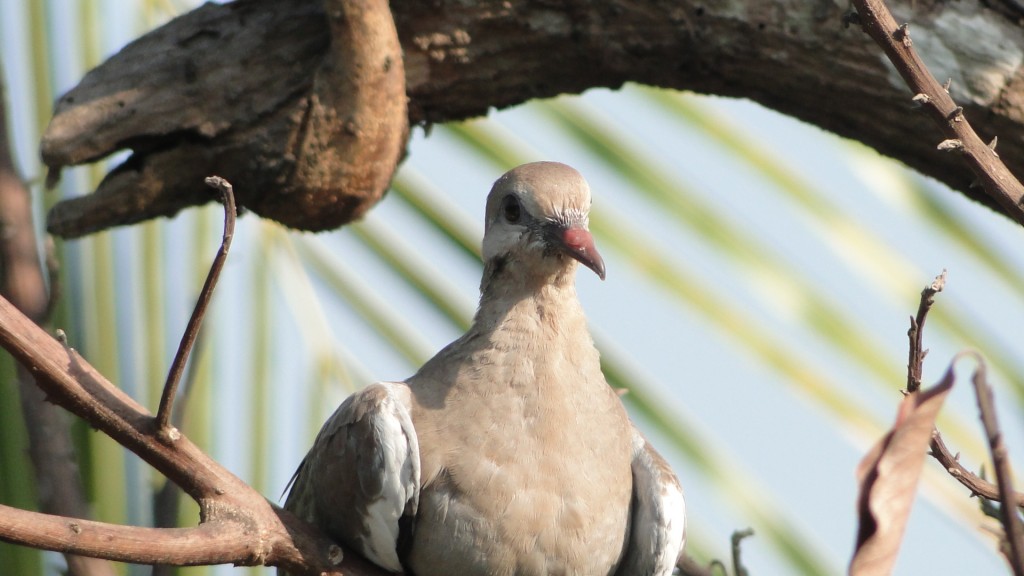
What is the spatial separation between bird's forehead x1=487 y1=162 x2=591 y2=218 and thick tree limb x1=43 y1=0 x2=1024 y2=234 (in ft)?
1.11

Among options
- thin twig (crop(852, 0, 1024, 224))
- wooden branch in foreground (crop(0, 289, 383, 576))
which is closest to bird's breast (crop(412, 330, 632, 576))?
wooden branch in foreground (crop(0, 289, 383, 576))

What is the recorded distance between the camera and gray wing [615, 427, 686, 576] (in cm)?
323

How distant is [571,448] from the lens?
314cm

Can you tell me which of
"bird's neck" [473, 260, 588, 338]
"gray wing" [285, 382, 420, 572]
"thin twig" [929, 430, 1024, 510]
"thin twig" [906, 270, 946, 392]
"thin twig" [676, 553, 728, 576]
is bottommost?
"thin twig" [676, 553, 728, 576]

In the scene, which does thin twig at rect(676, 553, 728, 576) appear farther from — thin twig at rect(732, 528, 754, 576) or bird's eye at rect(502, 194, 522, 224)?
bird's eye at rect(502, 194, 522, 224)

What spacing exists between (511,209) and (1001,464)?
2.13 m

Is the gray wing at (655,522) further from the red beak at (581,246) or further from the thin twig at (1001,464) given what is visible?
the thin twig at (1001,464)

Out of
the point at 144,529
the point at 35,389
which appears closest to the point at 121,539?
the point at 144,529

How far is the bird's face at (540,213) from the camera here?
3252 mm

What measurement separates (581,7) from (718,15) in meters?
0.37

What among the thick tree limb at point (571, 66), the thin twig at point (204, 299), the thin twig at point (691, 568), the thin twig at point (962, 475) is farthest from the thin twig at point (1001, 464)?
the thick tree limb at point (571, 66)

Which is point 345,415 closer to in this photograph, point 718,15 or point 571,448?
point 571,448

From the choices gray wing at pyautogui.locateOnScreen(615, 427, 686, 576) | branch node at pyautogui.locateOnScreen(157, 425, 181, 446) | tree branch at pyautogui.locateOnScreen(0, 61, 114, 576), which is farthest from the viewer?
gray wing at pyautogui.locateOnScreen(615, 427, 686, 576)

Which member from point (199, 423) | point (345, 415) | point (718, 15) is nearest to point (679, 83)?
point (718, 15)
